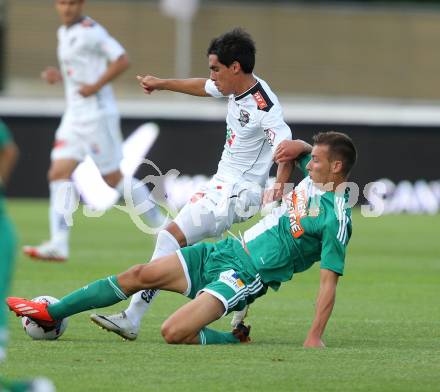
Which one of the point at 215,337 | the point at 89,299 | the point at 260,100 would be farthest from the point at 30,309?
the point at 260,100

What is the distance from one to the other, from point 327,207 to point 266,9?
54.4ft

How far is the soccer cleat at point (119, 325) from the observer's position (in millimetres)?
7763

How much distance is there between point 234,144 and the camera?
347 inches

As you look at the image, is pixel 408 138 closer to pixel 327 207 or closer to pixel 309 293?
pixel 309 293

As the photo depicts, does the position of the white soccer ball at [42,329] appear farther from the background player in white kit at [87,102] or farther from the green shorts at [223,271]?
the background player in white kit at [87,102]

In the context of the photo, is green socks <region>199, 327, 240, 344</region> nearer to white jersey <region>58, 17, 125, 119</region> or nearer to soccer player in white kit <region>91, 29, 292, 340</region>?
soccer player in white kit <region>91, 29, 292, 340</region>

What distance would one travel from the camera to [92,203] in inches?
754

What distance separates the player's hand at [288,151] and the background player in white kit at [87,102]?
16.3 ft

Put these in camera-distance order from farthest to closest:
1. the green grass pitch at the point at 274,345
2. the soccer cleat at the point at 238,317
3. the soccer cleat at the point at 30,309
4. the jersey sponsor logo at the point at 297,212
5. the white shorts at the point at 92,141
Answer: the white shorts at the point at 92,141, the soccer cleat at the point at 238,317, the jersey sponsor logo at the point at 297,212, the soccer cleat at the point at 30,309, the green grass pitch at the point at 274,345

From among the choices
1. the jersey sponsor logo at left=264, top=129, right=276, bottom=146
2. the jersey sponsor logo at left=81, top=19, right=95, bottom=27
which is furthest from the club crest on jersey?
the jersey sponsor logo at left=81, top=19, right=95, bottom=27

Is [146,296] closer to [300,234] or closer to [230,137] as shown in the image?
[300,234]

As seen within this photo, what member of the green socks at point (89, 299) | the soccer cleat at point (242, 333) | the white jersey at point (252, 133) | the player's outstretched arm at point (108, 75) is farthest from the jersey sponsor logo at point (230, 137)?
the player's outstretched arm at point (108, 75)

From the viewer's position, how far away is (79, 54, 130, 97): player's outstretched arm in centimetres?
1280

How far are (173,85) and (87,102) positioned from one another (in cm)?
466
